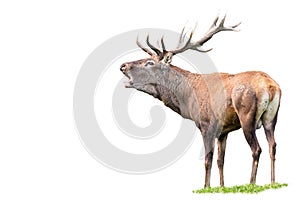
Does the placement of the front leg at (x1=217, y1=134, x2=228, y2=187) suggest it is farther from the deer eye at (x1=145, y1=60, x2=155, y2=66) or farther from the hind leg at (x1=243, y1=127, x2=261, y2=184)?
the deer eye at (x1=145, y1=60, x2=155, y2=66)

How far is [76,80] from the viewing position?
2045cm

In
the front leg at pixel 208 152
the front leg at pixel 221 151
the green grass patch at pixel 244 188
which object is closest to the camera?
the green grass patch at pixel 244 188

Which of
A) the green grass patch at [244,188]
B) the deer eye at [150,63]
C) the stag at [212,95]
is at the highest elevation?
the deer eye at [150,63]

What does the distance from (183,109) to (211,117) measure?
80 centimetres

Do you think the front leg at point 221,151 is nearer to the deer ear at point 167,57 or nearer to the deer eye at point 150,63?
the deer ear at point 167,57

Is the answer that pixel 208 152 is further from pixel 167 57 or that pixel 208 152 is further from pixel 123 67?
pixel 123 67

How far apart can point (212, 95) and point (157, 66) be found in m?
1.40

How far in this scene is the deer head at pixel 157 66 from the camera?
1978 centimetres

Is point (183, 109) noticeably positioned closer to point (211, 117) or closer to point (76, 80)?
point (211, 117)

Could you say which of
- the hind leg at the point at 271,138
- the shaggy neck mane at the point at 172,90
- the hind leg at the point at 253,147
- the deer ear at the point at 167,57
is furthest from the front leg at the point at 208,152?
the deer ear at the point at 167,57

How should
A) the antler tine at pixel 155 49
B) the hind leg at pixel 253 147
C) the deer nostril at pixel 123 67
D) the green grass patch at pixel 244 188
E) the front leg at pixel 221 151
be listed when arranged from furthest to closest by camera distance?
the deer nostril at pixel 123 67 → the antler tine at pixel 155 49 → the front leg at pixel 221 151 → the hind leg at pixel 253 147 → the green grass patch at pixel 244 188

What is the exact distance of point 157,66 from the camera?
19.8 metres

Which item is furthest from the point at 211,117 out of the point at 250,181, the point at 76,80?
the point at 76,80

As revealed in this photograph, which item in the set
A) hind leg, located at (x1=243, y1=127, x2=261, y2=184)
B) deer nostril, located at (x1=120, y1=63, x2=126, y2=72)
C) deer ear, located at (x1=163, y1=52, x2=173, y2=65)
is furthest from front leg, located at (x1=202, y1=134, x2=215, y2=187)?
deer nostril, located at (x1=120, y1=63, x2=126, y2=72)
